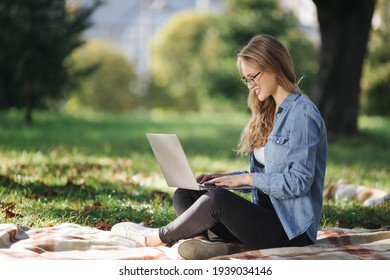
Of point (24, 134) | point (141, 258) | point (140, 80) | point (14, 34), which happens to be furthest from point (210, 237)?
point (140, 80)

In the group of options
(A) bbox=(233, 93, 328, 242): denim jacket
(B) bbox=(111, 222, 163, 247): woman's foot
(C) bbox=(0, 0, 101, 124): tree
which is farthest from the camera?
(C) bbox=(0, 0, 101, 124): tree

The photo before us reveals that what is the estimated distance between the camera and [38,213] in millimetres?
4512

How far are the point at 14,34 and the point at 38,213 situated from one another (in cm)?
614

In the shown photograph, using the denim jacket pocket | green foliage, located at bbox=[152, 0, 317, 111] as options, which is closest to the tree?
green foliage, located at bbox=[152, 0, 317, 111]

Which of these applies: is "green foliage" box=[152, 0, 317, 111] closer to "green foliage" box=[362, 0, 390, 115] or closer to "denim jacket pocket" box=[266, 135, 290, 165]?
"green foliage" box=[362, 0, 390, 115]

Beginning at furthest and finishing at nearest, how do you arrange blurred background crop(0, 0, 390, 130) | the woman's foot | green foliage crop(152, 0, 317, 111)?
green foliage crop(152, 0, 317, 111), blurred background crop(0, 0, 390, 130), the woman's foot

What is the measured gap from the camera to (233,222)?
3488 mm

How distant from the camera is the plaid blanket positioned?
3500 mm

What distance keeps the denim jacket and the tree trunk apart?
619 cm

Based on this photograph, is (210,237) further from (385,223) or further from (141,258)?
(385,223)

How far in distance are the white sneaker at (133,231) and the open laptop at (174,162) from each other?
0.29m

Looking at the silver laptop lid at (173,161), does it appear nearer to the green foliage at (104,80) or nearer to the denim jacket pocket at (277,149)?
the denim jacket pocket at (277,149)

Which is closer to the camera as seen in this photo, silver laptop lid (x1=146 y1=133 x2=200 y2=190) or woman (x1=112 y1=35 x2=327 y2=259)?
woman (x1=112 y1=35 x2=327 y2=259)

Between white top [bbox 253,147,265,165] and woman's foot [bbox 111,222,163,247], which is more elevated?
white top [bbox 253,147,265,165]
